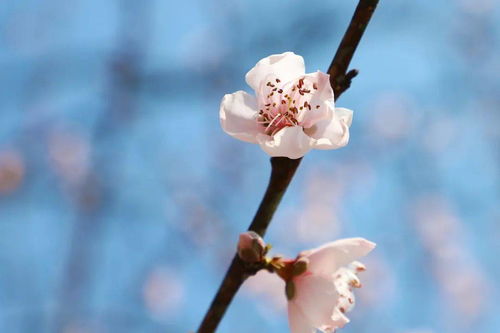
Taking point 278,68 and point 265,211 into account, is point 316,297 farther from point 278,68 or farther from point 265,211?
point 278,68

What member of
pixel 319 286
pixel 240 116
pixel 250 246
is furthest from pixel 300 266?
pixel 240 116

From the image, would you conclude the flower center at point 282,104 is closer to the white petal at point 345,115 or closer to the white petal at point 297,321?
the white petal at point 345,115

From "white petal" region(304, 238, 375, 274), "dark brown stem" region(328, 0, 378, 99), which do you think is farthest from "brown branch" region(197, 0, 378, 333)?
"white petal" region(304, 238, 375, 274)

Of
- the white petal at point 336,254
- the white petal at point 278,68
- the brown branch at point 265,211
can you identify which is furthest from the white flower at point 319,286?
the white petal at point 278,68

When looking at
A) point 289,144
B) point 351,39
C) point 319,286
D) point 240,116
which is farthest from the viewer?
point 319,286

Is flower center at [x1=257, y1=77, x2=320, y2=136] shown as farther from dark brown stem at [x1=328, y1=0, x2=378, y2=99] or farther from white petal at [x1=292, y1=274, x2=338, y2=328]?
white petal at [x1=292, y1=274, x2=338, y2=328]

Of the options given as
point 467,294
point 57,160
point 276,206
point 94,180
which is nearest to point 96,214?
point 94,180
